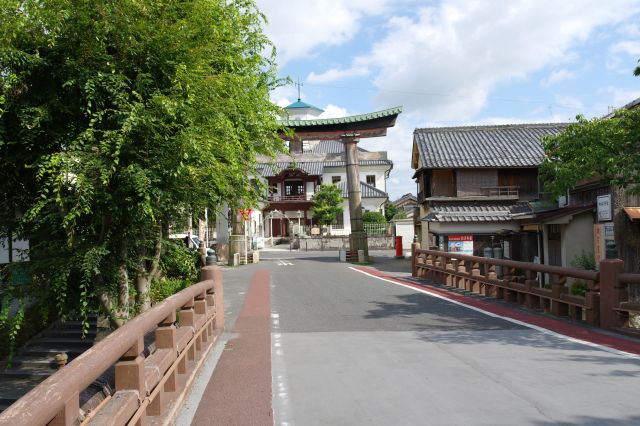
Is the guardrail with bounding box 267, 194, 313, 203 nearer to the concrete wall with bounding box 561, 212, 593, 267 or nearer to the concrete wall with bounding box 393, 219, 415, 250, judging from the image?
the concrete wall with bounding box 393, 219, 415, 250

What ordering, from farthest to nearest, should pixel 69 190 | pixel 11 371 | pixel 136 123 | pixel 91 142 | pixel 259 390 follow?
pixel 11 371
pixel 69 190
pixel 91 142
pixel 136 123
pixel 259 390

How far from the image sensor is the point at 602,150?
31.6 ft

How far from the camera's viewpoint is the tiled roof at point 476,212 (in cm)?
2562

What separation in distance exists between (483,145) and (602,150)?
1990 cm

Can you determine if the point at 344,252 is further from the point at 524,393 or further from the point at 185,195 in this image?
the point at 524,393

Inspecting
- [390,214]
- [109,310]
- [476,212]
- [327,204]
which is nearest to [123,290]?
[109,310]

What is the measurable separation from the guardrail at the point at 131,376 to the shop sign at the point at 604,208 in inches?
562

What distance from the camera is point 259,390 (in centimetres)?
581

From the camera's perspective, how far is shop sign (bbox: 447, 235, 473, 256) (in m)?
23.7

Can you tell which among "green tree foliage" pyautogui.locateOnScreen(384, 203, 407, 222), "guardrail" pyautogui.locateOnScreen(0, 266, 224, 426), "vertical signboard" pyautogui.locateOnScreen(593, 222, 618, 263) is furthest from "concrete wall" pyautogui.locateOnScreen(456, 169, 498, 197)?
"green tree foliage" pyautogui.locateOnScreen(384, 203, 407, 222)

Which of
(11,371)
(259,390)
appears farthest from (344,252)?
(259,390)

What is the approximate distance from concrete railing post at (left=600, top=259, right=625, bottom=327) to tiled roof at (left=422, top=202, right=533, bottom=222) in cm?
1643

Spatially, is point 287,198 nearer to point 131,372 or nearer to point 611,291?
point 611,291

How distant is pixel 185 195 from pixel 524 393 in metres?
4.98
